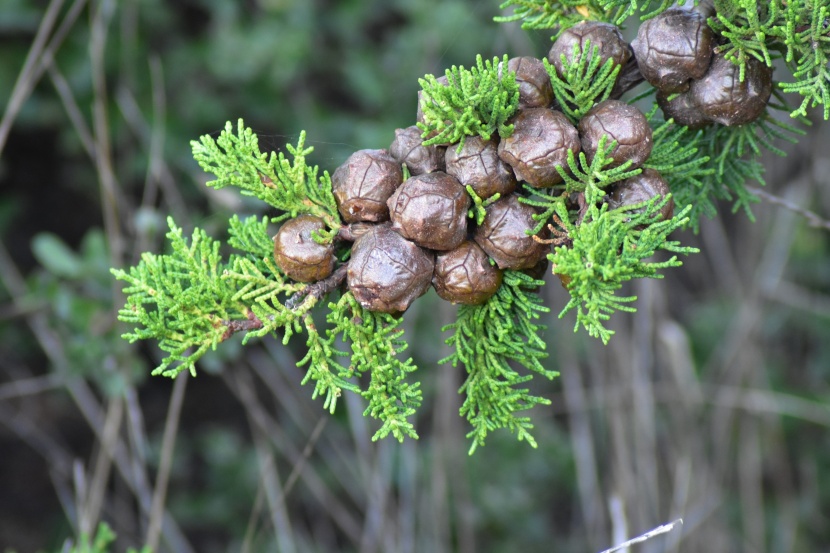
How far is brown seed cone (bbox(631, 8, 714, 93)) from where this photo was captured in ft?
3.12

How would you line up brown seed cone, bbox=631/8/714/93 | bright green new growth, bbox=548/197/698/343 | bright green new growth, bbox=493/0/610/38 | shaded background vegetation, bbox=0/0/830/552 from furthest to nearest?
shaded background vegetation, bbox=0/0/830/552 → bright green new growth, bbox=493/0/610/38 → brown seed cone, bbox=631/8/714/93 → bright green new growth, bbox=548/197/698/343

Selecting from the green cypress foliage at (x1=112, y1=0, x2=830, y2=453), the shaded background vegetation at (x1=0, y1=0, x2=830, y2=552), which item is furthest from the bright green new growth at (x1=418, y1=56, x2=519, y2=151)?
the shaded background vegetation at (x1=0, y1=0, x2=830, y2=552)

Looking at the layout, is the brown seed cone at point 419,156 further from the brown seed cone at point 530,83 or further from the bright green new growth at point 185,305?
the bright green new growth at point 185,305

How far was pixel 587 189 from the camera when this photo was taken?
911 mm

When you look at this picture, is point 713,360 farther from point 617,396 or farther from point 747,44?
point 747,44

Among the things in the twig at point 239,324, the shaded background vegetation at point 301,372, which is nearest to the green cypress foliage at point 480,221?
the twig at point 239,324

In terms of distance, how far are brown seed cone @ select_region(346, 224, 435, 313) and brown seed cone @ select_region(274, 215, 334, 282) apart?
34 mm

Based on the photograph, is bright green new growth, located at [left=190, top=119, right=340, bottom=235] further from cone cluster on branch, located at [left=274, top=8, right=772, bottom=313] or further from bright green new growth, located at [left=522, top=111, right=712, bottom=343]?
bright green new growth, located at [left=522, top=111, right=712, bottom=343]

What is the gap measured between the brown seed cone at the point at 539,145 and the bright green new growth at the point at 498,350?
0.48 ft

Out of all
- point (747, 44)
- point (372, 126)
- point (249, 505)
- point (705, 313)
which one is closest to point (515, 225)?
point (747, 44)

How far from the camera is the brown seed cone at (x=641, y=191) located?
0.92 m

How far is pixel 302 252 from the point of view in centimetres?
95

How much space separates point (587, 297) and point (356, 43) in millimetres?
2277

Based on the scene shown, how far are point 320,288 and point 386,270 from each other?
0.11m
